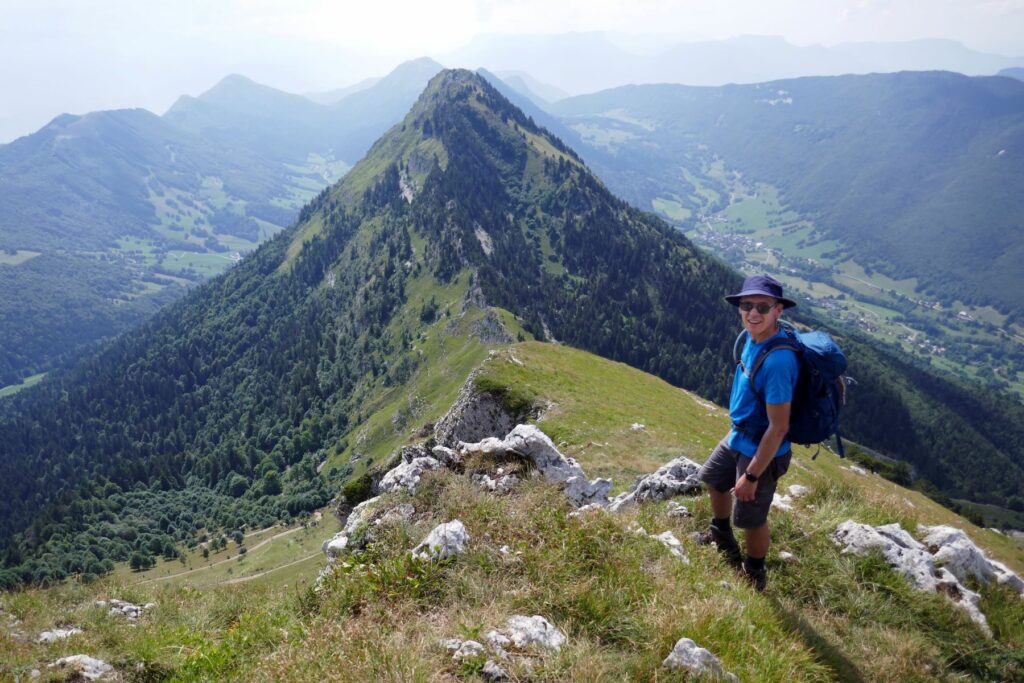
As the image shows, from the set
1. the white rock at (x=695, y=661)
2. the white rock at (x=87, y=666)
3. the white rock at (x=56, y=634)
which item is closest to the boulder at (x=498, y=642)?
the white rock at (x=695, y=661)

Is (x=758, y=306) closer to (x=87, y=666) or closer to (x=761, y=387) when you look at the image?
(x=761, y=387)

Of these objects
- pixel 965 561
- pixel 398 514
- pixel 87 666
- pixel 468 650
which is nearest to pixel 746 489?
pixel 468 650

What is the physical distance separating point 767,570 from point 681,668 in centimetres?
483

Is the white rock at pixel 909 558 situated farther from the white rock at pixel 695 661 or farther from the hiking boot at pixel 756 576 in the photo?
the white rock at pixel 695 661

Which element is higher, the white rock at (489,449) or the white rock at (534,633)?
the white rock at (534,633)

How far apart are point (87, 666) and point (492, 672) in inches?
285

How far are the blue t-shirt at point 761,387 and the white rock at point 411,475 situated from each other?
7994 millimetres

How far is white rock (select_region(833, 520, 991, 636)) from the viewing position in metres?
9.14

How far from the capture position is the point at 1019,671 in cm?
779

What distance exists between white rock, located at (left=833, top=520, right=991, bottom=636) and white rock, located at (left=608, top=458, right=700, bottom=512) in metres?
4.40

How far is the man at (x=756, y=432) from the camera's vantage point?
796 centimetres

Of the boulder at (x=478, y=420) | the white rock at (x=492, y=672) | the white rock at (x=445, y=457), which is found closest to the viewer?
the white rock at (x=492, y=672)

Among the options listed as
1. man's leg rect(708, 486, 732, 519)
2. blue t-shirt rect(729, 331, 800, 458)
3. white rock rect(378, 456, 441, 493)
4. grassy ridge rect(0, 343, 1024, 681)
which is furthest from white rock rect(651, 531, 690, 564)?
white rock rect(378, 456, 441, 493)

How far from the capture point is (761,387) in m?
8.34
